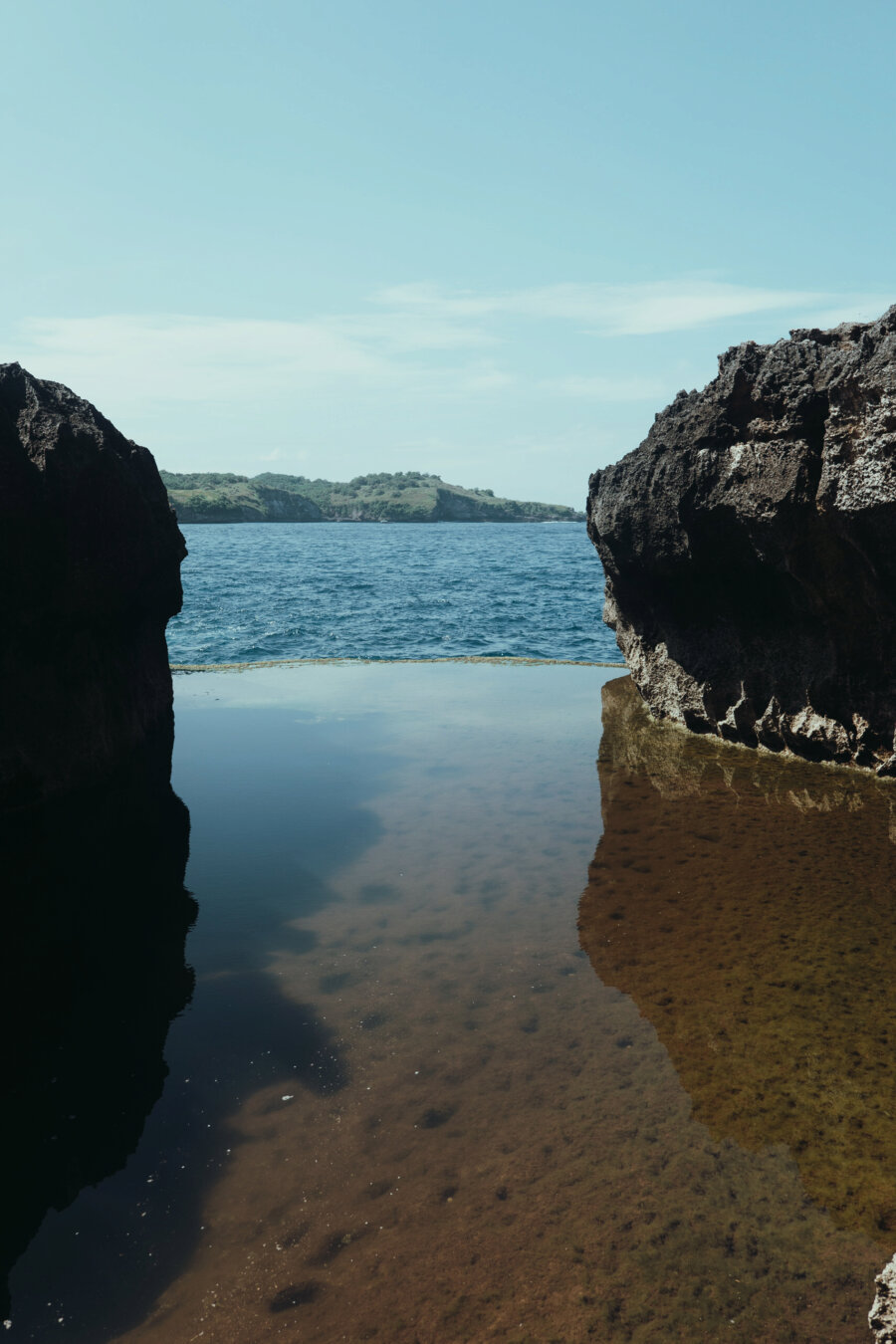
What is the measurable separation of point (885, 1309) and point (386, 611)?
3669cm

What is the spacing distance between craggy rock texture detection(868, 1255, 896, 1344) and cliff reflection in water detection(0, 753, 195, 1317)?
4.27 metres

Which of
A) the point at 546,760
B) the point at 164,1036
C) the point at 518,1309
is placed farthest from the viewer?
the point at 546,760

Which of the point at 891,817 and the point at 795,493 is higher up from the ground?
the point at 795,493

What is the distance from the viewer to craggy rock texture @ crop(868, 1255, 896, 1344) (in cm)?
349

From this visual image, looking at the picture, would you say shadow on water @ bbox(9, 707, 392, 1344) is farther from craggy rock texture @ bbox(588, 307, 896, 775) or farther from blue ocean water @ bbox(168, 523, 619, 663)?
blue ocean water @ bbox(168, 523, 619, 663)

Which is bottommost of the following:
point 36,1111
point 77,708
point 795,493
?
point 36,1111

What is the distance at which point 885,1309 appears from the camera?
3.56 metres

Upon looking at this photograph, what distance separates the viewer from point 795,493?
1321 cm

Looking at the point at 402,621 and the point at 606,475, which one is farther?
the point at 402,621

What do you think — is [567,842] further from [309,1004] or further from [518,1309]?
[518,1309]

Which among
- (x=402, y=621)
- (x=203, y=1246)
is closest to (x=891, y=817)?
(x=203, y=1246)

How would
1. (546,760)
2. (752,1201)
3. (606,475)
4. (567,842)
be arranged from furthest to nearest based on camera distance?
(606,475), (546,760), (567,842), (752,1201)

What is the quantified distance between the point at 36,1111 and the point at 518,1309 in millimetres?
3664

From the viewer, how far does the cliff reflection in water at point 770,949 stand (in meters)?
6.04
